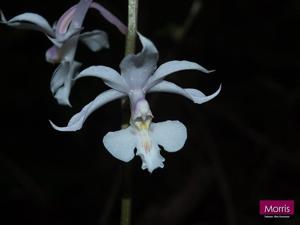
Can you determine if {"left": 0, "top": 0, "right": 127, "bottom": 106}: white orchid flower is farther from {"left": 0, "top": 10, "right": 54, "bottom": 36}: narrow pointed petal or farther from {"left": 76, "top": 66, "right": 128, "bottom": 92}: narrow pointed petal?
{"left": 76, "top": 66, "right": 128, "bottom": 92}: narrow pointed petal

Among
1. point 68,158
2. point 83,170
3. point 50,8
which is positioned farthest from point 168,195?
point 50,8

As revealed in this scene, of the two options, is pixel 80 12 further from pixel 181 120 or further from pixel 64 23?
pixel 181 120

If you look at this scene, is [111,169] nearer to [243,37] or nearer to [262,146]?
[262,146]

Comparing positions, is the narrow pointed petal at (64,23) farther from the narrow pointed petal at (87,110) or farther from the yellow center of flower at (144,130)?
the yellow center of flower at (144,130)

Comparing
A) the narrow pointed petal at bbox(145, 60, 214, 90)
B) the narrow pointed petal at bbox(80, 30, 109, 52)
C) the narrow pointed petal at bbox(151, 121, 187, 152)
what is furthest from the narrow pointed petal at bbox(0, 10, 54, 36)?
the narrow pointed petal at bbox(151, 121, 187, 152)

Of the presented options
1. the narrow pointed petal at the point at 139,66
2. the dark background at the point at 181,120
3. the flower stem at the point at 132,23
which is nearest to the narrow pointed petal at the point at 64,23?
the flower stem at the point at 132,23

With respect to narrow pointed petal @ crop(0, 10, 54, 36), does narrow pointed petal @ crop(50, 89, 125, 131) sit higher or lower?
lower
